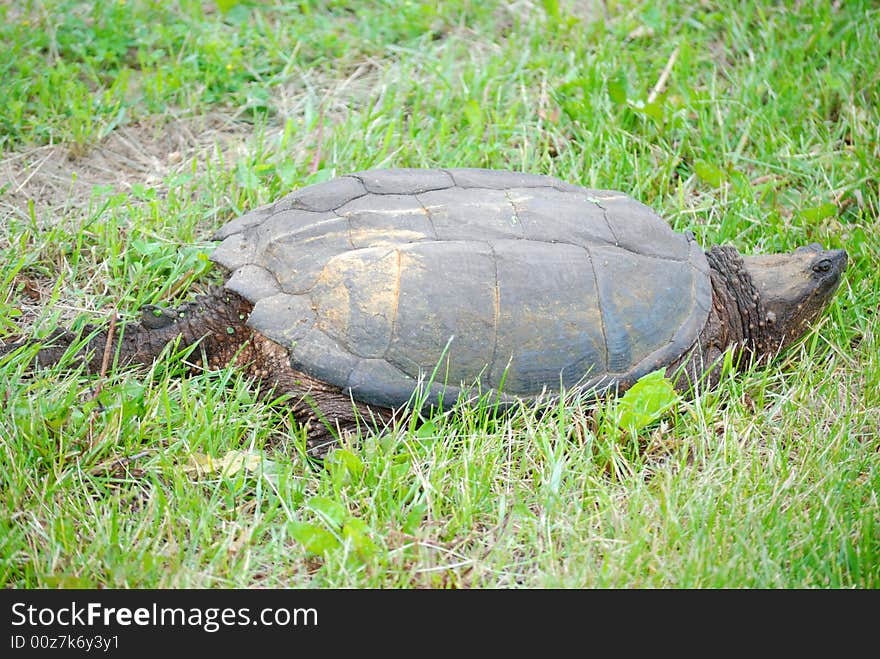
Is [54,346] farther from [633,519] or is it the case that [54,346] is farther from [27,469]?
[633,519]

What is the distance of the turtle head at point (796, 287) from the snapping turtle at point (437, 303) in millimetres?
268

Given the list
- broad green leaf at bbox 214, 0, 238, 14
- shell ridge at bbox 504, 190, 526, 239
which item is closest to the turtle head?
shell ridge at bbox 504, 190, 526, 239

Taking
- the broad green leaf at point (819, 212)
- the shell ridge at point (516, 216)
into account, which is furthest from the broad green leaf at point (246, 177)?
the broad green leaf at point (819, 212)

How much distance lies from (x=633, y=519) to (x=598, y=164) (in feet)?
6.47

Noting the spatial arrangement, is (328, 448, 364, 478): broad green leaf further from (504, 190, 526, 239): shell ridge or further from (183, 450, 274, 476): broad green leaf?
(504, 190, 526, 239): shell ridge

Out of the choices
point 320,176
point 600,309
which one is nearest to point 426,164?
point 320,176

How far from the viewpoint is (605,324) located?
8.99 ft

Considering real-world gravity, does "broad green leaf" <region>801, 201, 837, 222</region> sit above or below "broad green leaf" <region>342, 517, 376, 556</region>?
above

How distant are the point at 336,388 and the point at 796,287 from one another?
1792 mm

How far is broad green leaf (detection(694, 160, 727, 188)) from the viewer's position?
3.84 metres

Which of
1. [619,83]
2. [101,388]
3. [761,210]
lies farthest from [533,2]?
[101,388]

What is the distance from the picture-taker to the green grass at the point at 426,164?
2273 mm

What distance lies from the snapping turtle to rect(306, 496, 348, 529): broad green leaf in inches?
15.6

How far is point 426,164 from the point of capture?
3.84m
